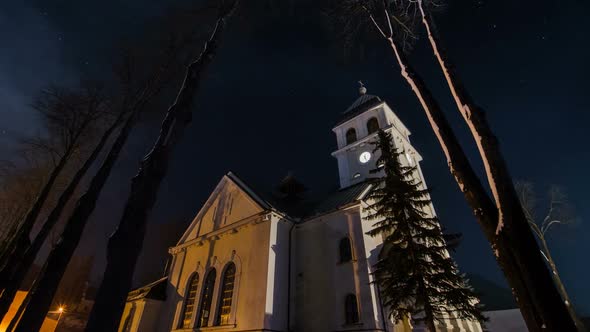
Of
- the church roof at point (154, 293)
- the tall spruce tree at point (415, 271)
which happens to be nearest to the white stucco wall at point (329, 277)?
the tall spruce tree at point (415, 271)

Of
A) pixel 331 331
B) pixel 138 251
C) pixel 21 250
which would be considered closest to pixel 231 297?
pixel 331 331

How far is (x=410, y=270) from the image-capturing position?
9.87m

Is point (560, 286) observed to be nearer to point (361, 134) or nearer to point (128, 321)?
point (361, 134)

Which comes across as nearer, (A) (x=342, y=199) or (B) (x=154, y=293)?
(A) (x=342, y=199)

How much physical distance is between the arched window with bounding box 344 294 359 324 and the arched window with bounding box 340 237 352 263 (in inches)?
69.9

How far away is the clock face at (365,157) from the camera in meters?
22.5

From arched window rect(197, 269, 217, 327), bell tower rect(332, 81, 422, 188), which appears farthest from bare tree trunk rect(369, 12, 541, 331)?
bell tower rect(332, 81, 422, 188)

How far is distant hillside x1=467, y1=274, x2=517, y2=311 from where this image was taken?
31105 millimetres

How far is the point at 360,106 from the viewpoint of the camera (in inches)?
1062

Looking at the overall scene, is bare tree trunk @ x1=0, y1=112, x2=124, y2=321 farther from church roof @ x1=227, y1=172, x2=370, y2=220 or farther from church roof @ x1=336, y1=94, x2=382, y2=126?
church roof @ x1=336, y1=94, x2=382, y2=126

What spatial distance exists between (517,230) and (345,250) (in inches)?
476

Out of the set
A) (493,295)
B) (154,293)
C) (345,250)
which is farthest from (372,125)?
(493,295)

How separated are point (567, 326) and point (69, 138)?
15.6 meters

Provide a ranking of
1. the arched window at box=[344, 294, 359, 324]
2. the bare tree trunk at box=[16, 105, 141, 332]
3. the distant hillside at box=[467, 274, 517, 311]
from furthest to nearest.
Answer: the distant hillside at box=[467, 274, 517, 311] → the arched window at box=[344, 294, 359, 324] → the bare tree trunk at box=[16, 105, 141, 332]
